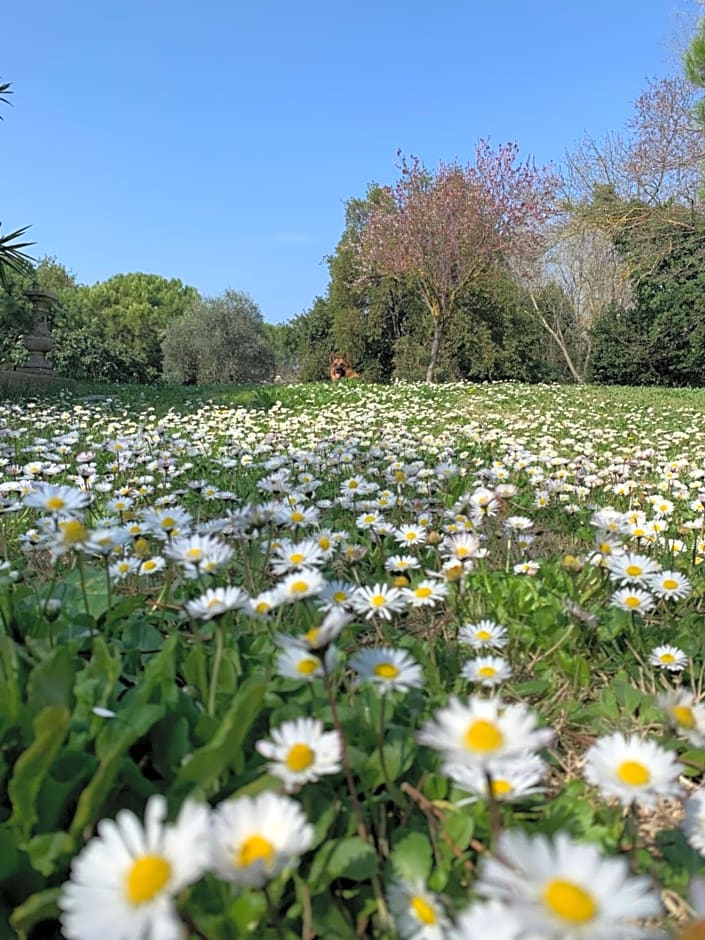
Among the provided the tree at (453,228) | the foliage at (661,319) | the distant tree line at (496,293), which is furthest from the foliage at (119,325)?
the foliage at (661,319)

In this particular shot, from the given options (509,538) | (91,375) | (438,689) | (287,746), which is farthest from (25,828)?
(91,375)

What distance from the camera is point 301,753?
70 centimetres

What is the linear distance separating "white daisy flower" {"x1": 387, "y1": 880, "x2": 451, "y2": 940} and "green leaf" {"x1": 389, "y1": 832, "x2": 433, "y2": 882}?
0.14 feet

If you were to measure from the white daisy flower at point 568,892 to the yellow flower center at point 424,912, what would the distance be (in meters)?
0.20

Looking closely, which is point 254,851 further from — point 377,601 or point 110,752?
point 377,601

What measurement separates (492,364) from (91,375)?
44.5ft

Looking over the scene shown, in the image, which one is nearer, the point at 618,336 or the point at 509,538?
the point at 509,538

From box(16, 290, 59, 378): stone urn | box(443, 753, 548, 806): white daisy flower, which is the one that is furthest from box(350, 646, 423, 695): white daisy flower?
box(16, 290, 59, 378): stone urn

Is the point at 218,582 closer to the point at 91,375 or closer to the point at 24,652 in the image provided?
the point at 24,652

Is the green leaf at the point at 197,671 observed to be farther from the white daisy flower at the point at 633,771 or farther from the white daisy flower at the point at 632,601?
the white daisy flower at the point at 632,601

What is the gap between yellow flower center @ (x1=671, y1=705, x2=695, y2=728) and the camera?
0.73 metres

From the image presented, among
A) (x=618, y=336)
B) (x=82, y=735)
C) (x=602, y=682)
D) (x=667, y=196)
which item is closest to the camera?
(x=82, y=735)

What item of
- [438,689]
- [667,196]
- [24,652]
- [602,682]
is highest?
[667,196]

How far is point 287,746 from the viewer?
70 centimetres
